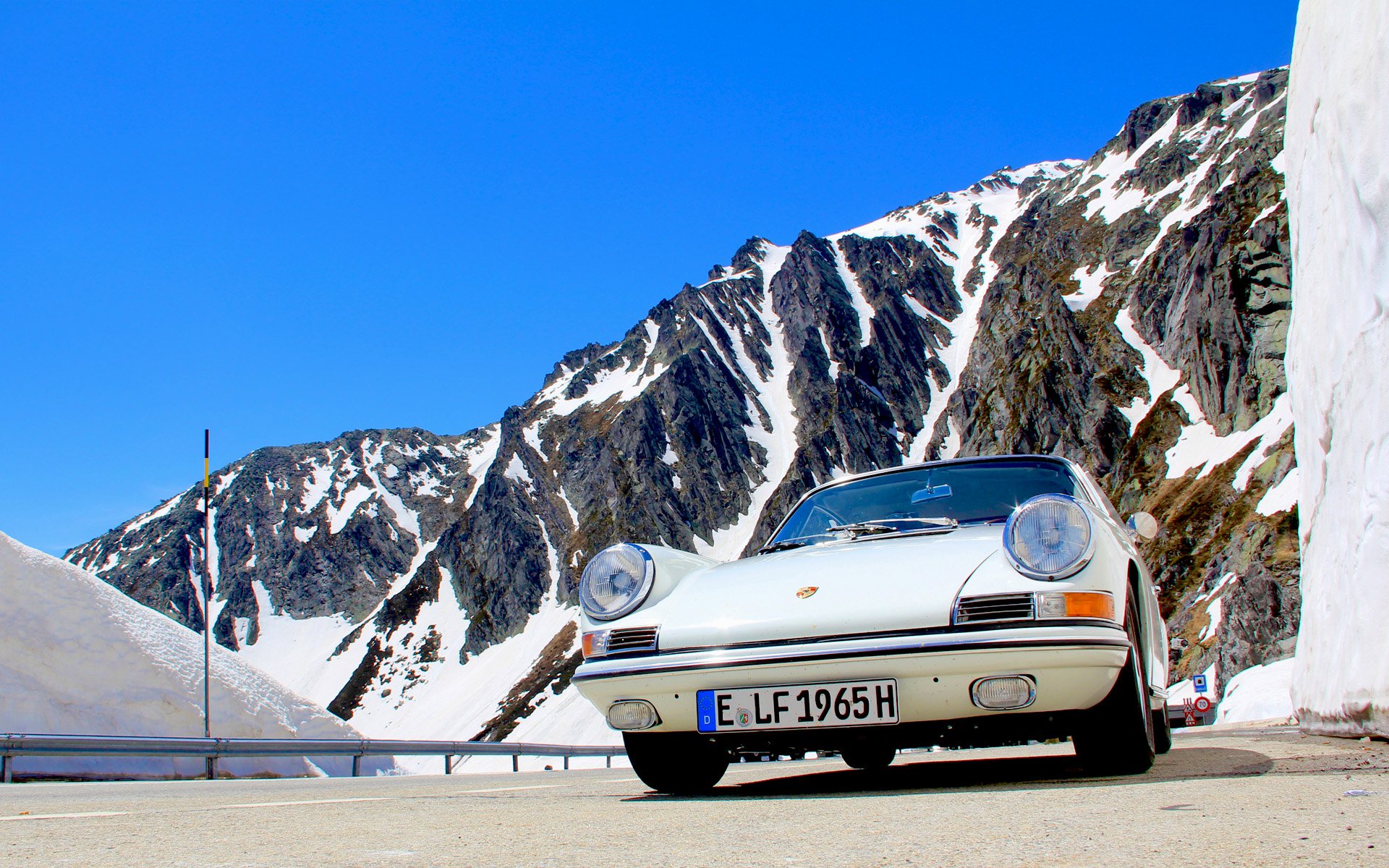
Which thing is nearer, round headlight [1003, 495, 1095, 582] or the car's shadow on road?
round headlight [1003, 495, 1095, 582]

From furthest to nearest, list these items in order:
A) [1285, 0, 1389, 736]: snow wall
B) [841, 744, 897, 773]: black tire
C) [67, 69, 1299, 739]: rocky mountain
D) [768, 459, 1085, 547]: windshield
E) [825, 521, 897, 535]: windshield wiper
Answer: [67, 69, 1299, 739]: rocky mountain, [1285, 0, 1389, 736]: snow wall, [841, 744, 897, 773]: black tire, [768, 459, 1085, 547]: windshield, [825, 521, 897, 535]: windshield wiper

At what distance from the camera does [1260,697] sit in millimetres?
20094

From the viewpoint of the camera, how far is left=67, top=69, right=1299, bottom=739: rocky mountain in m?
74.3

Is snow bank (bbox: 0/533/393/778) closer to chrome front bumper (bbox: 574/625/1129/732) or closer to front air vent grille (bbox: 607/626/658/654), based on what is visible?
front air vent grille (bbox: 607/626/658/654)

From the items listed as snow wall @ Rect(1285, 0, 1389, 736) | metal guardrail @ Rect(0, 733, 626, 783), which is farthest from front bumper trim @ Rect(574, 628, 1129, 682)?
metal guardrail @ Rect(0, 733, 626, 783)

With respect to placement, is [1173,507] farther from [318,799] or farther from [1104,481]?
[318,799]

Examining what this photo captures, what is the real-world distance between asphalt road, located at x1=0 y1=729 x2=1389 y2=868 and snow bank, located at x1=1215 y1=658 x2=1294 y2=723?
1560cm

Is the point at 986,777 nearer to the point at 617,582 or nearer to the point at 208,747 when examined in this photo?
the point at 617,582

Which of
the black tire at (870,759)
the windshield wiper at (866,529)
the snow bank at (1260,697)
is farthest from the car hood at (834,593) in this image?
the snow bank at (1260,697)

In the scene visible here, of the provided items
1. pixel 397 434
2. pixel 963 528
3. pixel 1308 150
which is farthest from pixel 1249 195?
pixel 397 434

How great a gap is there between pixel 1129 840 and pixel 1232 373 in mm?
83703

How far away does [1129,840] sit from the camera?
230 cm

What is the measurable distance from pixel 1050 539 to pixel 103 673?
633 inches

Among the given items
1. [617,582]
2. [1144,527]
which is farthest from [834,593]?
[1144,527]
